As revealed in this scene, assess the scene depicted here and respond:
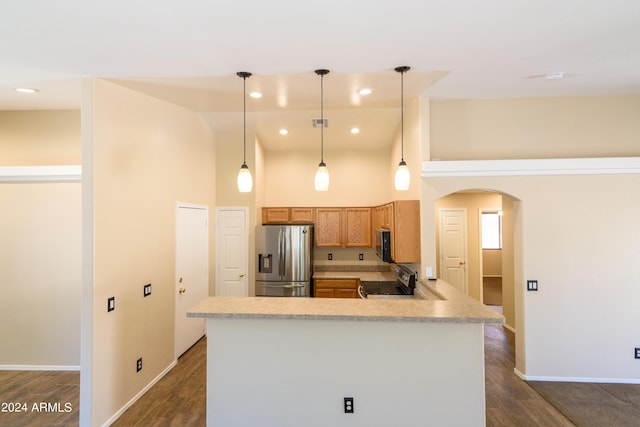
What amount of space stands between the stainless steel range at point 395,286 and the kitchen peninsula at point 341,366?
127 cm

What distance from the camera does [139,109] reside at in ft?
10.9

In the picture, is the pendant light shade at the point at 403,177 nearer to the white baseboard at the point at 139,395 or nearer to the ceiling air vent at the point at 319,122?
the ceiling air vent at the point at 319,122

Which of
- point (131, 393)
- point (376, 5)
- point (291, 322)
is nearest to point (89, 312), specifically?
point (131, 393)

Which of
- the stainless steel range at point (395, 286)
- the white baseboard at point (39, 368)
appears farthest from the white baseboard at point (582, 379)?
the white baseboard at point (39, 368)

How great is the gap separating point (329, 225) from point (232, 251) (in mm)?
1724

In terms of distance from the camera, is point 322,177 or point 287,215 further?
point 287,215

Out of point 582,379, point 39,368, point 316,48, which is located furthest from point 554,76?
point 39,368

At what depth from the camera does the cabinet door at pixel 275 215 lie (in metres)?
5.55

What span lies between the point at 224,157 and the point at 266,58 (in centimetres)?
281

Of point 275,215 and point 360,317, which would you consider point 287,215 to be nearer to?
point 275,215

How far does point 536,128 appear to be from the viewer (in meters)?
3.72

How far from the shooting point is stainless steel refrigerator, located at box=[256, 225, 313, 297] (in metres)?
4.86

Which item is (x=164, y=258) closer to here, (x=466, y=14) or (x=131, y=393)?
(x=131, y=393)

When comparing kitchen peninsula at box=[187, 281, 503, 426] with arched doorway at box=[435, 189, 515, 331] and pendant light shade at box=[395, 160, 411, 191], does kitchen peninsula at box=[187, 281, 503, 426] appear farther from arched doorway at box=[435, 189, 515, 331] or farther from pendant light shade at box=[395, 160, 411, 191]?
arched doorway at box=[435, 189, 515, 331]
